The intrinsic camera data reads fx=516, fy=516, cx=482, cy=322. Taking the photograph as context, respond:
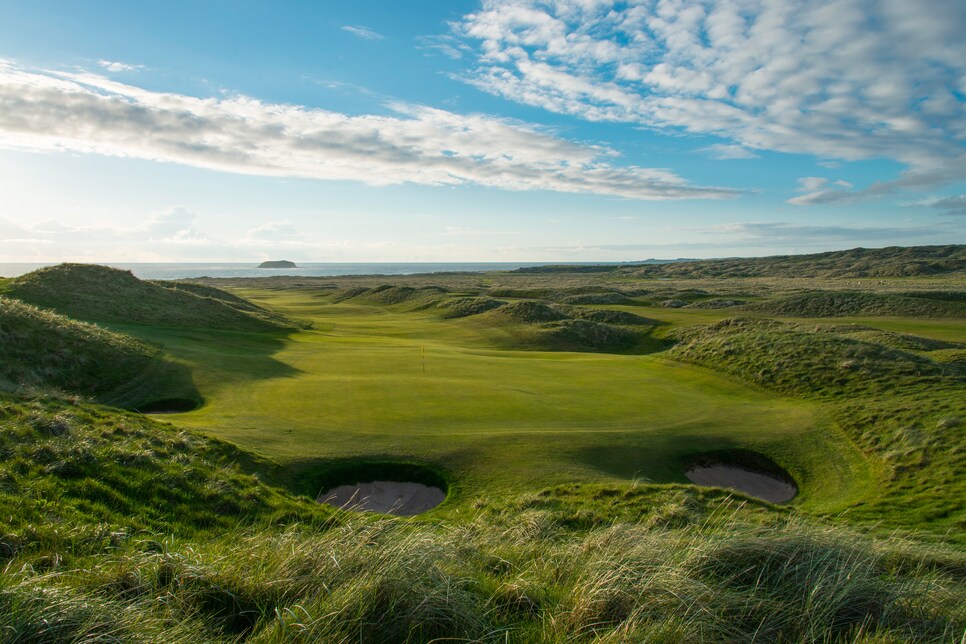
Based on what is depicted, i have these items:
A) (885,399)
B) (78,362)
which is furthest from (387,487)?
(885,399)

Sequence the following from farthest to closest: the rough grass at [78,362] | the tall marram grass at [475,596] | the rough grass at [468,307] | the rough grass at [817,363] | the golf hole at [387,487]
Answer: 1. the rough grass at [468,307]
2. the rough grass at [817,363]
3. the rough grass at [78,362]
4. the golf hole at [387,487]
5. the tall marram grass at [475,596]

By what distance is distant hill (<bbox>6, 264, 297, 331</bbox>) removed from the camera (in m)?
33.6

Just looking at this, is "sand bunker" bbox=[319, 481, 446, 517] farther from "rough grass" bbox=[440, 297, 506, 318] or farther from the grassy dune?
"rough grass" bbox=[440, 297, 506, 318]

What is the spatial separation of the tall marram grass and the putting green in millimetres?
8268

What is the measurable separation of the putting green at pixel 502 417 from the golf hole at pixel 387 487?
0.47m

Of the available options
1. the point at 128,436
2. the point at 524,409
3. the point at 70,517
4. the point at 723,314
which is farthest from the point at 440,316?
the point at 70,517

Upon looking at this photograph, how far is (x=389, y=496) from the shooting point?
1441 cm

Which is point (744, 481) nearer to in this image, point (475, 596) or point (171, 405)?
point (475, 596)

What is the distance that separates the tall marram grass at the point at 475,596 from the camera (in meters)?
4.42

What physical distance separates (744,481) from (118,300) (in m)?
40.3

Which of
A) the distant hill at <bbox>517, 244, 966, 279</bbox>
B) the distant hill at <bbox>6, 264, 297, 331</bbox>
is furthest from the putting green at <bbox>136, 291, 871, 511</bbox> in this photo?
the distant hill at <bbox>517, 244, 966, 279</bbox>

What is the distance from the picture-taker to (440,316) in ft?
202

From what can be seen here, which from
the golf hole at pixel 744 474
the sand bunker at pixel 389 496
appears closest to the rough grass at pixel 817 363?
the golf hole at pixel 744 474

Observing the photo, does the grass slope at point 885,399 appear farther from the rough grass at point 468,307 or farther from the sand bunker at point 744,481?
the rough grass at point 468,307
